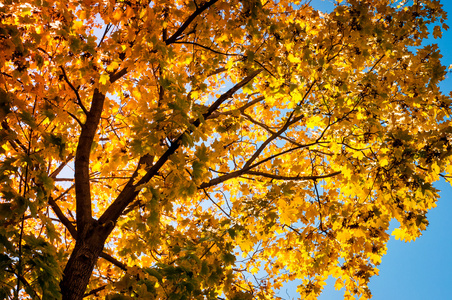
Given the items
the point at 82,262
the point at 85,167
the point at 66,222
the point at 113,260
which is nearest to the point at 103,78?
the point at 85,167

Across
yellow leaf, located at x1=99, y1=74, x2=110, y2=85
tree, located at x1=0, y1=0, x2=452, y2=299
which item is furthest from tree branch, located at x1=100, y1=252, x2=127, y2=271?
yellow leaf, located at x1=99, y1=74, x2=110, y2=85

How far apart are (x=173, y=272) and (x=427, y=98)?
14.7ft

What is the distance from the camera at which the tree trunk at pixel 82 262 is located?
3750mm

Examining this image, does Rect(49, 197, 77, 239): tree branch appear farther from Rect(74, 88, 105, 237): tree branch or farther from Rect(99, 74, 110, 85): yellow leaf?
Rect(99, 74, 110, 85): yellow leaf

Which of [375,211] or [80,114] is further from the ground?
[80,114]

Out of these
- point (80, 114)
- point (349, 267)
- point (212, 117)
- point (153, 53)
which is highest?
point (212, 117)

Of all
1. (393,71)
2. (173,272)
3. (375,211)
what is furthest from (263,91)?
(173,272)

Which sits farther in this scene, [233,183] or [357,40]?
[233,183]

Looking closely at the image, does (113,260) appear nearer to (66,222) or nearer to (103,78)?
(66,222)

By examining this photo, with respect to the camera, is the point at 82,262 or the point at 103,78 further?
the point at 103,78

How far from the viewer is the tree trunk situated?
12.3ft

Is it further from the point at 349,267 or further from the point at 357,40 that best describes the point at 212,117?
the point at 349,267

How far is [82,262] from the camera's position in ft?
12.9

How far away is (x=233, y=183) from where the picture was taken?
7.71 metres
